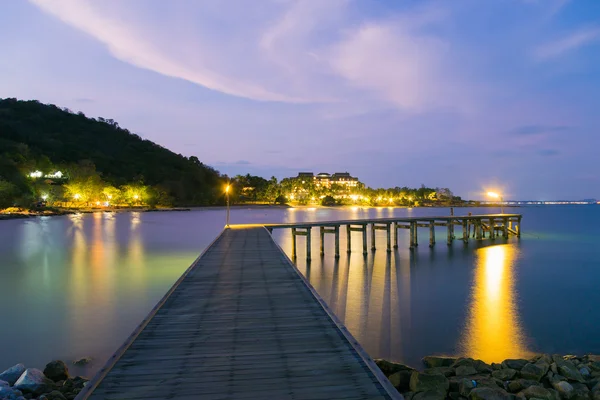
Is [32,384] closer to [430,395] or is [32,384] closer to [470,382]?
[430,395]

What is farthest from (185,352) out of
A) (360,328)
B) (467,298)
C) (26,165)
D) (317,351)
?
(26,165)

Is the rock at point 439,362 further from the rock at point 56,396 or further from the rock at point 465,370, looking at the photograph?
the rock at point 56,396

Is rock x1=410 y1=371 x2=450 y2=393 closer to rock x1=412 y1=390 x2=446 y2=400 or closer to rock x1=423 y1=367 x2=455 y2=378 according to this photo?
rock x1=412 y1=390 x2=446 y2=400

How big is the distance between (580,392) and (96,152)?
129 metres

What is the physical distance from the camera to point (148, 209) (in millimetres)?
93312

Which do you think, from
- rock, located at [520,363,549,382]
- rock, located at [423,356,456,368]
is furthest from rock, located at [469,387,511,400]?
rock, located at [423,356,456,368]

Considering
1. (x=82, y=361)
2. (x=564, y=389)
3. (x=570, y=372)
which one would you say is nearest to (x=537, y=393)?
(x=564, y=389)

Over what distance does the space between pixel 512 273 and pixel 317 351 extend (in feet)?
60.2

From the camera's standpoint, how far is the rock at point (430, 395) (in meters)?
5.89

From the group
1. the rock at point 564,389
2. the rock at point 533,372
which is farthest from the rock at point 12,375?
the rock at point 564,389

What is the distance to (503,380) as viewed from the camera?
690 centimetres

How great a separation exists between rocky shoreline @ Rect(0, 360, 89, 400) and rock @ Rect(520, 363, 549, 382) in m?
7.11

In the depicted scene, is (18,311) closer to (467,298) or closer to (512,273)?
(467,298)

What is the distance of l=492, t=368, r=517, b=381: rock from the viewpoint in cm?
693
